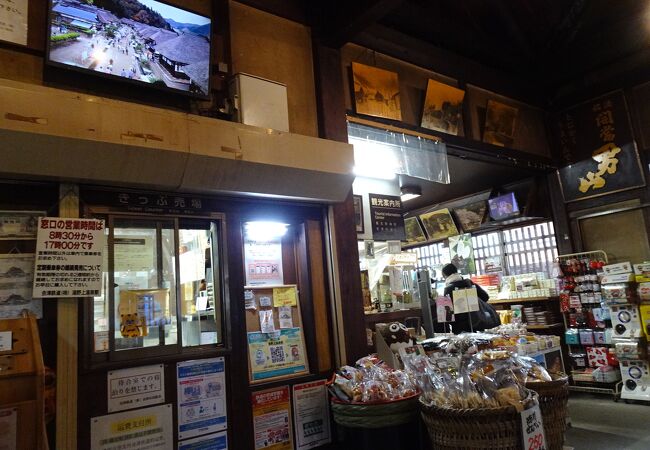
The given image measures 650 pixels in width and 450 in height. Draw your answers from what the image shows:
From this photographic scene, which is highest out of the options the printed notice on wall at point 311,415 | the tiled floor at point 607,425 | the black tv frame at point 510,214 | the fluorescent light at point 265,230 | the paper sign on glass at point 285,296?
the black tv frame at point 510,214

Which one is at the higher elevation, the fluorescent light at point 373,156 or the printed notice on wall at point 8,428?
the fluorescent light at point 373,156

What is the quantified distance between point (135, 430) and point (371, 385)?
5.42ft

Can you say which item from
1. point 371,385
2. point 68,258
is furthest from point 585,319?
point 68,258

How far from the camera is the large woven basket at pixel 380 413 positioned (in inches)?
120

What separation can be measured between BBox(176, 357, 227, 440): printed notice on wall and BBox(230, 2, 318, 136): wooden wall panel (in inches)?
86.9

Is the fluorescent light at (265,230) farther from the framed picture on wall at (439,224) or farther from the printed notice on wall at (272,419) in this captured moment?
the framed picture on wall at (439,224)

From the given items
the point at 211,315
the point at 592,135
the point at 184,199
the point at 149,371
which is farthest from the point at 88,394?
the point at 592,135

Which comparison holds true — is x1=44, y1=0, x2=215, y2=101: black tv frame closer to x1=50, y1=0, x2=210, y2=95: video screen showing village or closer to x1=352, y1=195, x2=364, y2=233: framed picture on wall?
x1=50, y1=0, x2=210, y2=95: video screen showing village

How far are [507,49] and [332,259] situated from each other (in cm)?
487

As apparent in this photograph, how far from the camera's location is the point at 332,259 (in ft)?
13.4

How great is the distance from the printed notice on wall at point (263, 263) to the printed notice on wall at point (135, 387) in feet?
3.77

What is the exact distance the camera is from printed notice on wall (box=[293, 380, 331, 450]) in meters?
3.63

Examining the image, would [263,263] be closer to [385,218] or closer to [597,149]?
[385,218]

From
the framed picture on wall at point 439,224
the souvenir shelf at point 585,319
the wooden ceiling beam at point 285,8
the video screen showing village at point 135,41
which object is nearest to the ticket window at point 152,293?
the video screen showing village at point 135,41
